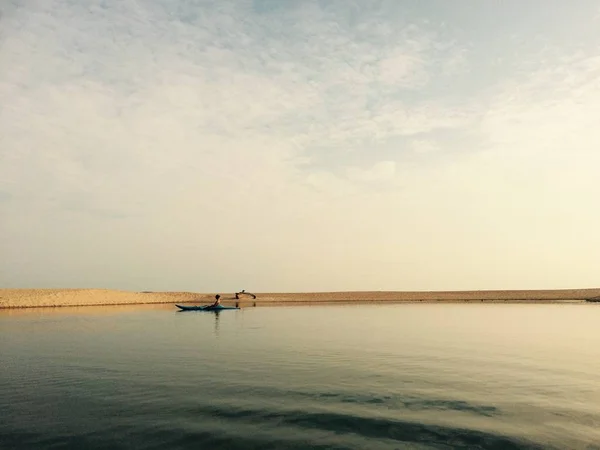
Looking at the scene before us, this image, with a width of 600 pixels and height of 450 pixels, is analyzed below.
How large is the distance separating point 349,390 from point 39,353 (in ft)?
62.8

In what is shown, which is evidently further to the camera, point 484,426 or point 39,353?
point 39,353

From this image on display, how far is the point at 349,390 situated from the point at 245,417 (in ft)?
16.4

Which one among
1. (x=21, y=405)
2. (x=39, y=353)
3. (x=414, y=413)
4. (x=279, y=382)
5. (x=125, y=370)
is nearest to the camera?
(x=414, y=413)

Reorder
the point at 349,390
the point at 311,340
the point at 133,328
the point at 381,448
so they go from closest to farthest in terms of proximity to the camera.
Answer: the point at 381,448 → the point at 349,390 → the point at 311,340 → the point at 133,328

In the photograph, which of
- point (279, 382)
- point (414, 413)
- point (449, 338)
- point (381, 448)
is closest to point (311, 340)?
point (449, 338)

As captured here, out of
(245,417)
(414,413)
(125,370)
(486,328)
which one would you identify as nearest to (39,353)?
(125,370)

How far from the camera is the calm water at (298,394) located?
11.7m

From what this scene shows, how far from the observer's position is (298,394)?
53.4ft

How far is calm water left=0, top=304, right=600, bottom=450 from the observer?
11.7 m

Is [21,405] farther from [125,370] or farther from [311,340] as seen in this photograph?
[311,340]

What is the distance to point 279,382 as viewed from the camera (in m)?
18.3

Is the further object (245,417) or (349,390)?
(349,390)

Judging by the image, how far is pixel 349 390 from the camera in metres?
16.9

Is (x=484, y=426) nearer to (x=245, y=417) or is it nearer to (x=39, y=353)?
(x=245, y=417)
